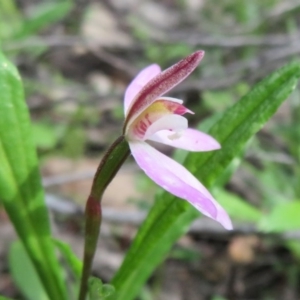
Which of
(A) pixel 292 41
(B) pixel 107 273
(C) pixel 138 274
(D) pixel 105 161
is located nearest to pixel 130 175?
(B) pixel 107 273

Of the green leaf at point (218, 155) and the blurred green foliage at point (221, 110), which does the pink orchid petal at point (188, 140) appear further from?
the blurred green foliage at point (221, 110)

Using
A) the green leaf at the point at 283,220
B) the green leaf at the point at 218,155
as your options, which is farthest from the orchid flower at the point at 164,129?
the green leaf at the point at 283,220

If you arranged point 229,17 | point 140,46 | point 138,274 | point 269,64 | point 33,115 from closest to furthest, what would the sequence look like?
1. point 138,274
2. point 269,64
3. point 33,115
4. point 140,46
5. point 229,17

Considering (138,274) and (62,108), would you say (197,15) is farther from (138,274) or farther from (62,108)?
(138,274)

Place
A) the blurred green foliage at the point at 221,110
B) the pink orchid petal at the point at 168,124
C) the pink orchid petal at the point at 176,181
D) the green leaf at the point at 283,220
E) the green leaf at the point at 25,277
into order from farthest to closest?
the blurred green foliage at the point at 221,110 → the green leaf at the point at 25,277 → the green leaf at the point at 283,220 → the pink orchid petal at the point at 168,124 → the pink orchid petal at the point at 176,181

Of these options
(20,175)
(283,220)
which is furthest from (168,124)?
(283,220)

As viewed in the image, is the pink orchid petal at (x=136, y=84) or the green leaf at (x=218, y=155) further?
the green leaf at (x=218, y=155)
